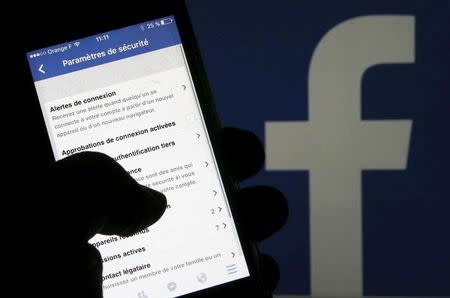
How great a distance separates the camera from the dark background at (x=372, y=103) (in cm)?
81

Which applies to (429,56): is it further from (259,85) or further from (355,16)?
(259,85)

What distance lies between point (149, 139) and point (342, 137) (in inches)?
14.3

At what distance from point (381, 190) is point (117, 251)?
415 millimetres

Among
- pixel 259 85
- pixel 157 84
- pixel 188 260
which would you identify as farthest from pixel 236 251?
pixel 259 85

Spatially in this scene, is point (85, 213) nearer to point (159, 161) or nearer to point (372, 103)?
point (159, 161)

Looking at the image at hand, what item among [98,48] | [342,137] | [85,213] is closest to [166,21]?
[98,48]

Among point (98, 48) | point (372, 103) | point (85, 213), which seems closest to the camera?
point (85, 213)

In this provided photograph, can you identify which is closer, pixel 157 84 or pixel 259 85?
pixel 157 84

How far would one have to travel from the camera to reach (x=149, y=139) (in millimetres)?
537

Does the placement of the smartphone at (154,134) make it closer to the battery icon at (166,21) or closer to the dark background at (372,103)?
the battery icon at (166,21)

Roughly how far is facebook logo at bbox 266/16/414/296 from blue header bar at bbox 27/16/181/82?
32cm

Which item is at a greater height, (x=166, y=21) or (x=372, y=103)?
(x=166, y=21)

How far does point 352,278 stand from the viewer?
0.85 metres

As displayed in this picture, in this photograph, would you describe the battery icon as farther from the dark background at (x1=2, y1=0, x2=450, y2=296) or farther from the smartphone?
the dark background at (x1=2, y1=0, x2=450, y2=296)
